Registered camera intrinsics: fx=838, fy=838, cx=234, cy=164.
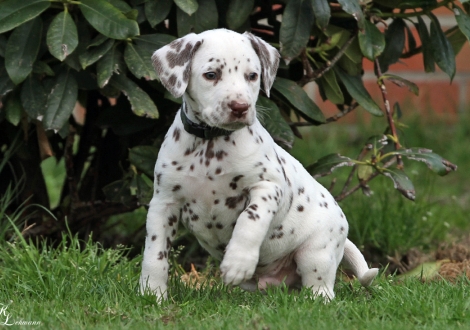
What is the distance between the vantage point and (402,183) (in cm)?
421

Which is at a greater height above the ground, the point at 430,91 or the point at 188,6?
the point at 188,6

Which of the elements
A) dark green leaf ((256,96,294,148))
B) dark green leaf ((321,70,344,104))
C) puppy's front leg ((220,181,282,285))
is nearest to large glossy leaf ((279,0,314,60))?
dark green leaf ((256,96,294,148))

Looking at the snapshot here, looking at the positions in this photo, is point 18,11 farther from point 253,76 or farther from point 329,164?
point 329,164

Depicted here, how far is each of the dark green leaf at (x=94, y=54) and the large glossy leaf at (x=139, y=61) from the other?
0.31 feet

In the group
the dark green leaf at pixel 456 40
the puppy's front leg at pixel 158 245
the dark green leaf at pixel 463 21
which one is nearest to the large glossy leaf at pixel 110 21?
the puppy's front leg at pixel 158 245

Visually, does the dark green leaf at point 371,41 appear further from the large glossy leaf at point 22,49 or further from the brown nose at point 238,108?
the large glossy leaf at point 22,49

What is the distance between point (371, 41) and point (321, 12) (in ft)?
1.39

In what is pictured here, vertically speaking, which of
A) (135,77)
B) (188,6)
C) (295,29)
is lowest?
(135,77)

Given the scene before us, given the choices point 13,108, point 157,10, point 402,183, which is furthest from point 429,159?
point 13,108

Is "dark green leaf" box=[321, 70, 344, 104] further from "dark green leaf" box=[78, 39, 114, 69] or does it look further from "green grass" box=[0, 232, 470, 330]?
"dark green leaf" box=[78, 39, 114, 69]

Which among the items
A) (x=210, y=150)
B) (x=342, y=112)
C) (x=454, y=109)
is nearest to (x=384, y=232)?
(x=342, y=112)

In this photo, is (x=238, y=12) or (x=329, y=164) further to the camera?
(x=329, y=164)

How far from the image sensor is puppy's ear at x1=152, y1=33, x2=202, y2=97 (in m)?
3.38

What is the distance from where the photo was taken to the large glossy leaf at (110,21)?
387cm
